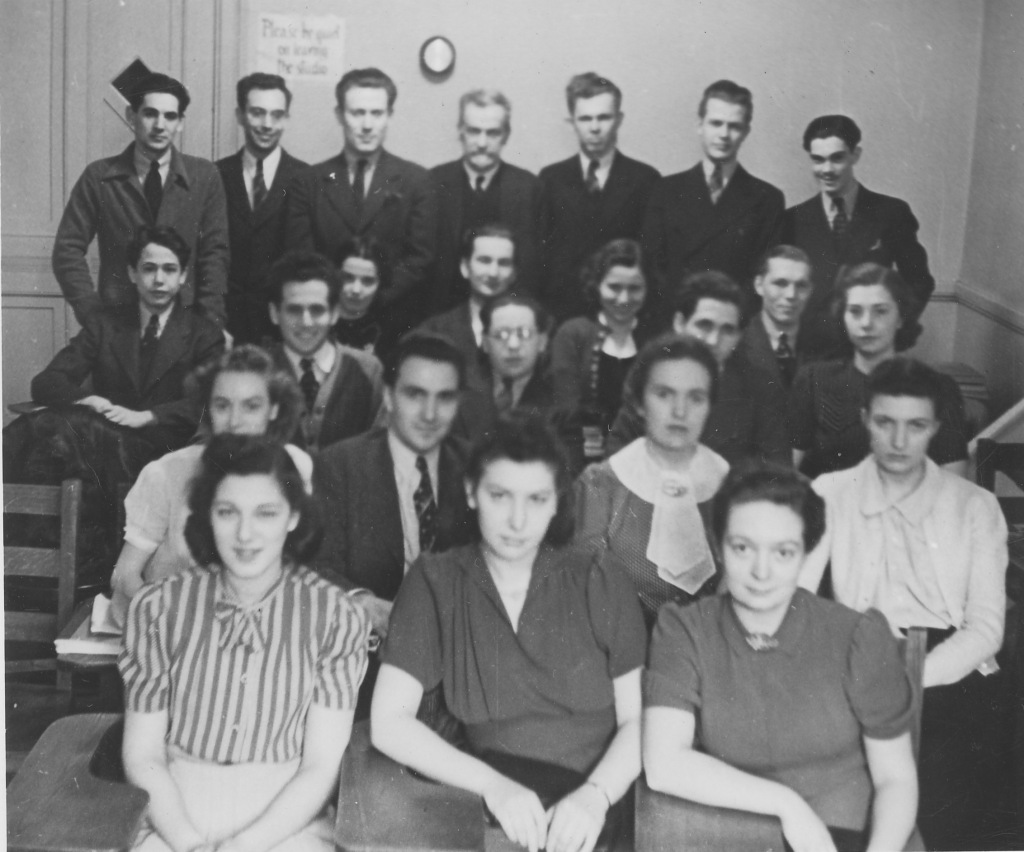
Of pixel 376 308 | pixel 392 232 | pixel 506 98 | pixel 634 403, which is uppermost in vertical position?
pixel 506 98

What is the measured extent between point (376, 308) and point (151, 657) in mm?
867

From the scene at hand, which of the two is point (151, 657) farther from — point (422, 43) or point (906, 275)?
point (906, 275)

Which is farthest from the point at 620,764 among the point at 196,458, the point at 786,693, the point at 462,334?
the point at 196,458

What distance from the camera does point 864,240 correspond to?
239cm

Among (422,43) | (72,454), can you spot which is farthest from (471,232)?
(72,454)

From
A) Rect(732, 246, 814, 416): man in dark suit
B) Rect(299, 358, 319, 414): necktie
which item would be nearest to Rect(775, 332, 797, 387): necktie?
Rect(732, 246, 814, 416): man in dark suit

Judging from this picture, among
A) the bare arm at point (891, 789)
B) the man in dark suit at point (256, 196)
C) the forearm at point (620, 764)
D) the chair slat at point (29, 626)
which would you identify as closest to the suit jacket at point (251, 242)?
the man in dark suit at point (256, 196)

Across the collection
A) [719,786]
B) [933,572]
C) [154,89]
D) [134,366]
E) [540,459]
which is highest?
[154,89]

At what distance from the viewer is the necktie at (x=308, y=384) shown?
8.04 ft

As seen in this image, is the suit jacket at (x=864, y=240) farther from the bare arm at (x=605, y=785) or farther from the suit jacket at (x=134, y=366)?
the suit jacket at (x=134, y=366)

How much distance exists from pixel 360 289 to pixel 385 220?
0.16 meters

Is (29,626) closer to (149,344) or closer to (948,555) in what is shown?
(149,344)

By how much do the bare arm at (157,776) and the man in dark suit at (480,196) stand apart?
1033mm

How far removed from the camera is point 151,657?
208cm
